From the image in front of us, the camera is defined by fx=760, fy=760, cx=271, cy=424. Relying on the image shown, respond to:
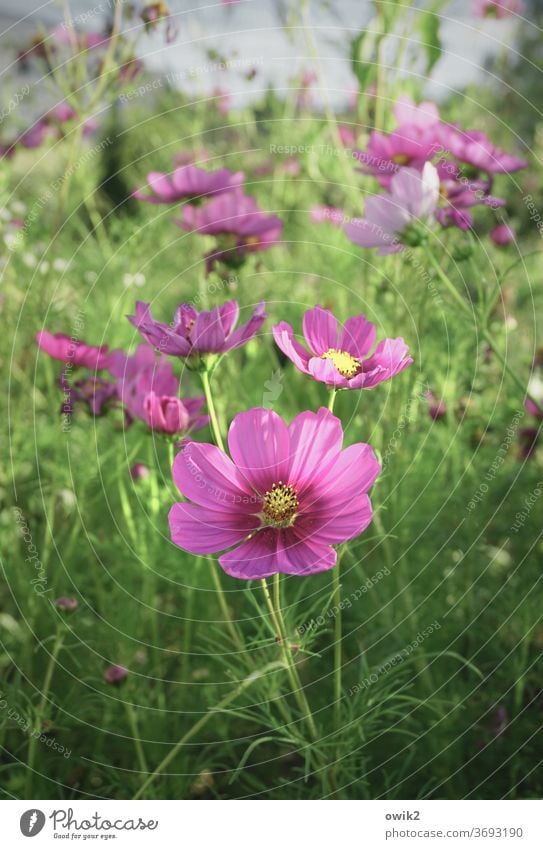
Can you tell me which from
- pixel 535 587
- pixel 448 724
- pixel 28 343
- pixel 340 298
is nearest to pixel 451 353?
pixel 340 298

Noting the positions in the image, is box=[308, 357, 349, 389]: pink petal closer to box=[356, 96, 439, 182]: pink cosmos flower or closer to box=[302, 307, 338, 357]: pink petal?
box=[302, 307, 338, 357]: pink petal

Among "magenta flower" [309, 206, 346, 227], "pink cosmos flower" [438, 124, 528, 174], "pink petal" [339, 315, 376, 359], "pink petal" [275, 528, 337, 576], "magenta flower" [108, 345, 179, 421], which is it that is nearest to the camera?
"pink petal" [275, 528, 337, 576]

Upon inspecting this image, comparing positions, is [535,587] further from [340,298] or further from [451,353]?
[340,298]

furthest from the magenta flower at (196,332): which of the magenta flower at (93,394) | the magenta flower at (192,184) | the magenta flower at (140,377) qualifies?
the magenta flower at (192,184)
